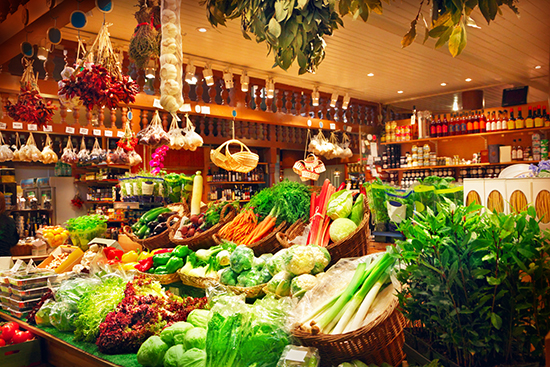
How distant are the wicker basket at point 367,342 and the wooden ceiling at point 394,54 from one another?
331cm

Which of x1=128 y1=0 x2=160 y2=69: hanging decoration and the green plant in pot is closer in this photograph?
the green plant in pot

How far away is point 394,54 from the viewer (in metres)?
6.52

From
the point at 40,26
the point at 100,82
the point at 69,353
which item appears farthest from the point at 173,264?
the point at 40,26

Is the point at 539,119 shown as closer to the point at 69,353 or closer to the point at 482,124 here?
the point at 482,124

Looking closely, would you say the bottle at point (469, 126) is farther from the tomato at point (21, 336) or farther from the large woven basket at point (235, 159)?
the tomato at point (21, 336)

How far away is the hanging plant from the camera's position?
49.1 inches

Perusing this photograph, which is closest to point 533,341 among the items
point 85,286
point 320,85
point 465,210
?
point 465,210

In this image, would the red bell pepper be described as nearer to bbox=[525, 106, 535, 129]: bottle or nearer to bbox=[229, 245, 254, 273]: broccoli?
bbox=[229, 245, 254, 273]: broccoli

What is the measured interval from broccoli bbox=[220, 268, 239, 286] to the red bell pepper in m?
0.79

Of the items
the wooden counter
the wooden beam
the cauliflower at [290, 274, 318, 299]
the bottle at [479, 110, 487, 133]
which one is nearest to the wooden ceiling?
the wooden beam

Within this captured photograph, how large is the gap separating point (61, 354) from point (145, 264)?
0.76 metres

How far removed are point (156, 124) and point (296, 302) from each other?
4.62 metres

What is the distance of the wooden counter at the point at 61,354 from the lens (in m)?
2.12

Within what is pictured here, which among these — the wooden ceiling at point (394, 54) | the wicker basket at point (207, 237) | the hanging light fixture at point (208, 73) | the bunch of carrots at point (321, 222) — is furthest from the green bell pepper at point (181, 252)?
the hanging light fixture at point (208, 73)
